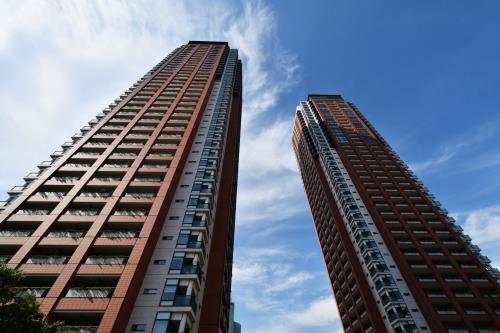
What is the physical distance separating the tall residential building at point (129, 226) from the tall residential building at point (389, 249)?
2819 cm

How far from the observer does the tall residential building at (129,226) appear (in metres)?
23.2

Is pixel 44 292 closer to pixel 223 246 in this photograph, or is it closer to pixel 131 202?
pixel 131 202

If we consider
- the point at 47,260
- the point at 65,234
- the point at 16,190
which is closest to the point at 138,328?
the point at 47,260

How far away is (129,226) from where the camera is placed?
30.4m

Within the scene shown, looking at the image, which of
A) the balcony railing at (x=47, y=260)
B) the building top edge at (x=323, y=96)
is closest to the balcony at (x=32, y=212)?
the balcony railing at (x=47, y=260)

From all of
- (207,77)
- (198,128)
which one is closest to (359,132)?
(207,77)

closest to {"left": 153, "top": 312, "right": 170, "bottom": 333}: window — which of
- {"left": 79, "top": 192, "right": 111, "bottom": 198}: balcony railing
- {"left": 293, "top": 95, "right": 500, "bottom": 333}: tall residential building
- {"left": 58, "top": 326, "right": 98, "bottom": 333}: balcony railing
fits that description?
{"left": 58, "top": 326, "right": 98, "bottom": 333}: balcony railing

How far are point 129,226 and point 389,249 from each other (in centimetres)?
4591

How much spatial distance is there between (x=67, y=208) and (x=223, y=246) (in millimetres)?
18317

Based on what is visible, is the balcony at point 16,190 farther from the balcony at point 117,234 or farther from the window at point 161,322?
the window at point 161,322

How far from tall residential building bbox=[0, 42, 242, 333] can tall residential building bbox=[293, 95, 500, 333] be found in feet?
92.5

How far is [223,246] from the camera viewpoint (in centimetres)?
3662

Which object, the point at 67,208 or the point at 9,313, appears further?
the point at 67,208

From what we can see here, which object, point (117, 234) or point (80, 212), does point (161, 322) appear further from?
point (80, 212)
